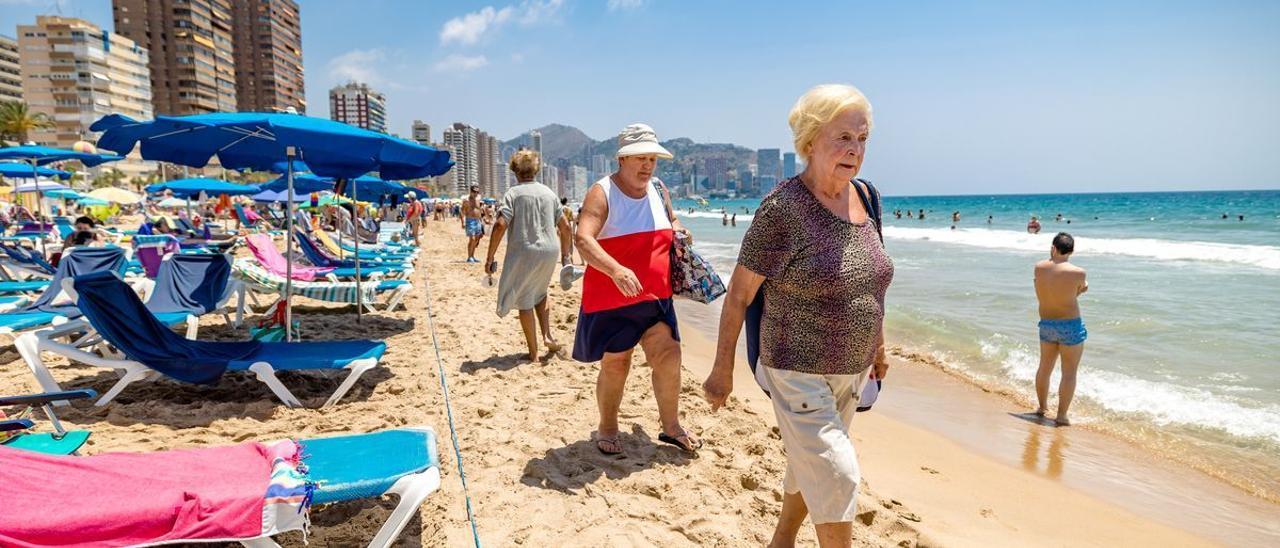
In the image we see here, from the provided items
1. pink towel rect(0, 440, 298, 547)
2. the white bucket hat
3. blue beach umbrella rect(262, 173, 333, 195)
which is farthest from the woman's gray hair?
blue beach umbrella rect(262, 173, 333, 195)

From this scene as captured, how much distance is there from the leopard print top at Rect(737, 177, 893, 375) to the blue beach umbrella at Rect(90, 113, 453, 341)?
10.8 ft

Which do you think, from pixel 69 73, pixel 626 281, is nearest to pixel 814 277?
pixel 626 281

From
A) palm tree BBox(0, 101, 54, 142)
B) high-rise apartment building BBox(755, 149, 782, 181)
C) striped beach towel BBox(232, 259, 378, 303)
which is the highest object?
high-rise apartment building BBox(755, 149, 782, 181)

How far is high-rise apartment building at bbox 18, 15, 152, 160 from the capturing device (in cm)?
7912

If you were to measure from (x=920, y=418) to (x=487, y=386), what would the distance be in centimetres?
333

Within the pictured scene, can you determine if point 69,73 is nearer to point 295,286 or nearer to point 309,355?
point 295,286

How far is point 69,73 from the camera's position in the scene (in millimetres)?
79750

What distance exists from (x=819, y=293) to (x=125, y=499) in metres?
2.21

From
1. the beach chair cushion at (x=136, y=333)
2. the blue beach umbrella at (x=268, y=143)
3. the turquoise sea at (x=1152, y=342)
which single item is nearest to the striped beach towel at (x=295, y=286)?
the blue beach umbrella at (x=268, y=143)

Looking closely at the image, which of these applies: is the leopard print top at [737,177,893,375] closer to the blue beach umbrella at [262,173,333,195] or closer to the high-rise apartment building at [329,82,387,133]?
the blue beach umbrella at [262,173,333,195]

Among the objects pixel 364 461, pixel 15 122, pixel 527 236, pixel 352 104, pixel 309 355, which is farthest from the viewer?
pixel 352 104

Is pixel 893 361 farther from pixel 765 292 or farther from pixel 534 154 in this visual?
pixel 765 292

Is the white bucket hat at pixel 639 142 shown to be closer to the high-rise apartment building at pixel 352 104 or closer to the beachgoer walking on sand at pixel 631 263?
the beachgoer walking on sand at pixel 631 263

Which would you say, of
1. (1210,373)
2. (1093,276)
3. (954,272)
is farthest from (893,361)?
(1093,276)
